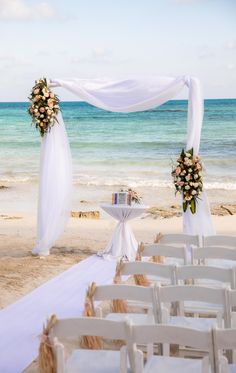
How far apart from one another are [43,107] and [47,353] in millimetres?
5368

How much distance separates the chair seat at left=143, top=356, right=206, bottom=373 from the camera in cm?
396

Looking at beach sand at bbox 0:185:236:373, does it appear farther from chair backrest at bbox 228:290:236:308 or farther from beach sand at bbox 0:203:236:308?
chair backrest at bbox 228:290:236:308

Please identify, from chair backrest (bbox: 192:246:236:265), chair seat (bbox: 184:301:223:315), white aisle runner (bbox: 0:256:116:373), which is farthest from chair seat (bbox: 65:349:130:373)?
chair backrest (bbox: 192:246:236:265)

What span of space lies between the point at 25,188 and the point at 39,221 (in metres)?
11.5

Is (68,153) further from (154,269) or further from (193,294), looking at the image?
(193,294)

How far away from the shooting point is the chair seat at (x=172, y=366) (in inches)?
156

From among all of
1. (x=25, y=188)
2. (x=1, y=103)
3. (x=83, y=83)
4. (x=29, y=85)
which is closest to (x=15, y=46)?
(x=29, y=85)

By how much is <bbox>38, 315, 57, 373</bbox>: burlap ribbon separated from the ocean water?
16.8 meters

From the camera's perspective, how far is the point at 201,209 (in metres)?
8.84

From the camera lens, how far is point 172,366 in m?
4.00

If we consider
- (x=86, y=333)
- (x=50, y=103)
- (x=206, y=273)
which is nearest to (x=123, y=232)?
(x=50, y=103)

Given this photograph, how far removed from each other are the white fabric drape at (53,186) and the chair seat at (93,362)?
4.86 metres

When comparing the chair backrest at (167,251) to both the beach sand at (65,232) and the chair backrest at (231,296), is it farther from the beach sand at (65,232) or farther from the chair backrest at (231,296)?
the chair backrest at (231,296)

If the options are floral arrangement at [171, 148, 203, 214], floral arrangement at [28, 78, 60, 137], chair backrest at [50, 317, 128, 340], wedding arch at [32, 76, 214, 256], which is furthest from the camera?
floral arrangement at [28, 78, 60, 137]
